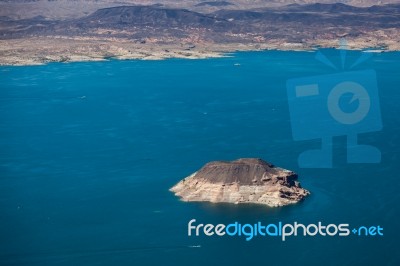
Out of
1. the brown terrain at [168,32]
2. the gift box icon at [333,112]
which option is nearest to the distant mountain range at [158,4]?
the brown terrain at [168,32]

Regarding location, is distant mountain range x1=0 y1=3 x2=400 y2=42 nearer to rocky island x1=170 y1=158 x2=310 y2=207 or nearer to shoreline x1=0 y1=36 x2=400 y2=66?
shoreline x1=0 y1=36 x2=400 y2=66

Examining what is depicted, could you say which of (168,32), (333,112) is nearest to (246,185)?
(333,112)

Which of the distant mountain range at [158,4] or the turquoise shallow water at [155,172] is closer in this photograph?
the turquoise shallow water at [155,172]

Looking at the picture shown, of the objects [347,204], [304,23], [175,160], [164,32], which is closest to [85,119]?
[175,160]

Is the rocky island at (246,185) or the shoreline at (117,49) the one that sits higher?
the rocky island at (246,185)

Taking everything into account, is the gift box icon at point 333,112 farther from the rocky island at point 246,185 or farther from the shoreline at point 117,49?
the shoreline at point 117,49

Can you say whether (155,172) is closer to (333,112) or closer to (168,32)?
(333,112)
